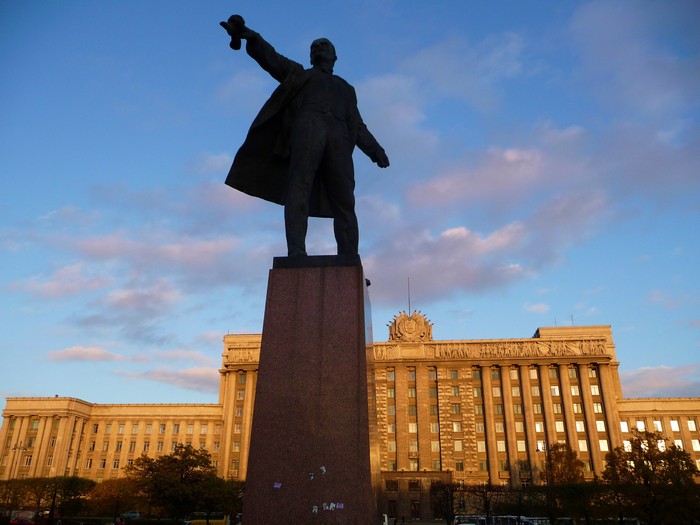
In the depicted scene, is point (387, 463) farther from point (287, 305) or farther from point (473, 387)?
point (287, 305)

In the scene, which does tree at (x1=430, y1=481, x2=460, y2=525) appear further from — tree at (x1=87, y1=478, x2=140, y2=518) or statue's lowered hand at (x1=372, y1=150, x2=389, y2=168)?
statue's lowered hand at (x1=372, y1=150, x2=389, y2=168)

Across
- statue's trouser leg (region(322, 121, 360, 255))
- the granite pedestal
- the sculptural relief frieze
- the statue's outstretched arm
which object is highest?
the sculptural relief frieze

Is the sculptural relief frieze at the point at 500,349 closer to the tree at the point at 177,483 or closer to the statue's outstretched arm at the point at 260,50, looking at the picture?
the tree at the point at 177,483

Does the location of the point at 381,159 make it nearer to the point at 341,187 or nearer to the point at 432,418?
the point at 341,187

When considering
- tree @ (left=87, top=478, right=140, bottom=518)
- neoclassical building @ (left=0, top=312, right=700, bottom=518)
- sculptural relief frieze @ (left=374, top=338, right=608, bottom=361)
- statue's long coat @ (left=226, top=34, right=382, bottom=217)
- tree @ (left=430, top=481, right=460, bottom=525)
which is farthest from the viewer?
sculptural relief frieze @ (left=374, top=338, right=608, bottom=361)

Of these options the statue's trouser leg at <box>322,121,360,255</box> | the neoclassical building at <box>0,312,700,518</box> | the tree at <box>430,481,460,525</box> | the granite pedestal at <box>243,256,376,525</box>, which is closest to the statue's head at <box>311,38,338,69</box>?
the statue's trouser leg at <box>322,121,360,255</box>

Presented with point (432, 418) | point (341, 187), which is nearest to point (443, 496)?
point (432, 418)

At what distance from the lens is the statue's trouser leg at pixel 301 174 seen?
737 cm

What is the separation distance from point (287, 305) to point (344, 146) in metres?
2.63

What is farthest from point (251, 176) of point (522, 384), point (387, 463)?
point (522, 384)

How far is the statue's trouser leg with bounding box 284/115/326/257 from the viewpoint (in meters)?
7.37

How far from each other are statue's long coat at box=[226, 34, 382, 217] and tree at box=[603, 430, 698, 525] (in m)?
32.3

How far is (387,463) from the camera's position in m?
69.8

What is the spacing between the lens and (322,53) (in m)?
8.20
